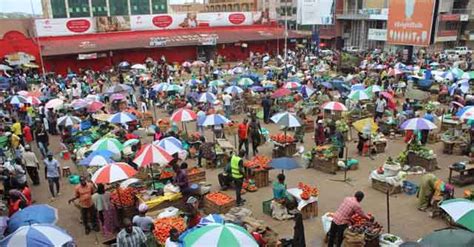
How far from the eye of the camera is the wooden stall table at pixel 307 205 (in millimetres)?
10742

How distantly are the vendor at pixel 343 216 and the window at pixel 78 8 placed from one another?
198 feet

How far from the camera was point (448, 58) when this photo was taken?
3884cm

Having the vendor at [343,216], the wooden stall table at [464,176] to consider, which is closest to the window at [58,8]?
the wooden stall table at [464,176]

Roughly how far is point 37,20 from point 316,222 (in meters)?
35.9

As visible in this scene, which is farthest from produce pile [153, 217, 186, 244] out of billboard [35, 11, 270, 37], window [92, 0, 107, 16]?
window [92, 0, 107, 16]

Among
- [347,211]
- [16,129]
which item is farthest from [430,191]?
[16,129]

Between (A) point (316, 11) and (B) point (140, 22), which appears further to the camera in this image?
(B) point (140, 22)

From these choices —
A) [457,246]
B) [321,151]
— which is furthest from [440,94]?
[457,246]

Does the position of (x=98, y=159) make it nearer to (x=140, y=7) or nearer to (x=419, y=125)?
(x=419, y=125)

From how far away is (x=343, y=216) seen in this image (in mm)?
8859

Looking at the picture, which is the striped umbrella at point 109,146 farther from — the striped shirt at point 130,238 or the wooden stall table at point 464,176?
the wooden stall table at point 464,176

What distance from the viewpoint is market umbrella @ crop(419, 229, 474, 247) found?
6.43 metres

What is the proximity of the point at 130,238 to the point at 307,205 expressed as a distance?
4.87m

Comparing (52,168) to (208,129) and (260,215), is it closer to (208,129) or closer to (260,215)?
(260,215)
